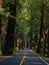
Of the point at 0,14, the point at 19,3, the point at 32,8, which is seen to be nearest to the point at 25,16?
the point at 32,8

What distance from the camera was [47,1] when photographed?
5659 centimetres

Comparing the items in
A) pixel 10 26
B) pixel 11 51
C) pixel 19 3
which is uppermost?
pixel 19 3

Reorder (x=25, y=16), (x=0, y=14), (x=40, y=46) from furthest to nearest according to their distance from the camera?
(x=25, y=16) < (x=40, y=46) < (x=0, y=14)

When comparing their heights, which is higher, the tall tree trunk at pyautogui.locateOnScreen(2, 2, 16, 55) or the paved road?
the tall tree trunk at pyautogui.locateOnScreen(2, 2, 16, 55)

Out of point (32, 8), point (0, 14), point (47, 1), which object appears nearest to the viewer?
point (0, 14)

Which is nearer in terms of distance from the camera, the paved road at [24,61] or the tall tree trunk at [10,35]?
the paved road at [24,61]

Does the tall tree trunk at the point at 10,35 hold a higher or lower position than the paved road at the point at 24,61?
higher

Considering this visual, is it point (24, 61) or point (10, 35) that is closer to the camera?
point (24, 61)

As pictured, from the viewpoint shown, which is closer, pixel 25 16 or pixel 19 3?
pixel 19 3

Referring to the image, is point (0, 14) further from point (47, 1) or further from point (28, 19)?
point (28, 19)

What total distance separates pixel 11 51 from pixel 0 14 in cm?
3591

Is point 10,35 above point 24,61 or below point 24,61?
above

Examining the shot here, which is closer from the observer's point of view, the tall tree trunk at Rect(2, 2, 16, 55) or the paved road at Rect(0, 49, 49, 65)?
the paved road at Rect(0, 49, 49, 65)

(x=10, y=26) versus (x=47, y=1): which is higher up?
(x=47, y=1)
